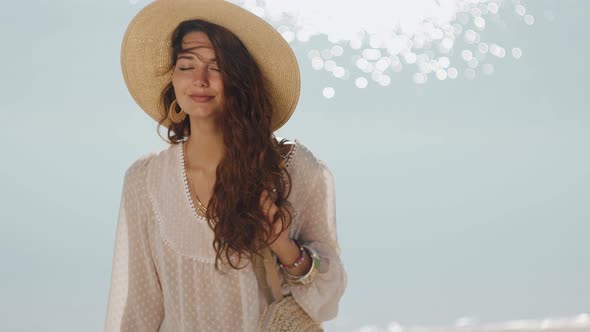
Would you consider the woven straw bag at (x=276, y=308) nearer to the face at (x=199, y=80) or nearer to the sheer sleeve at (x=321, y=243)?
the sheer sleeve at (x=321, y=243)

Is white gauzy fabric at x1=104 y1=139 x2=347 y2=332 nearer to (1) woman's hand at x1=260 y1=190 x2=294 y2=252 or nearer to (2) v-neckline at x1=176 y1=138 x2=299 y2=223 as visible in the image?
(2) v-neckline at x1=176 y1=138 x2=299 y2=223

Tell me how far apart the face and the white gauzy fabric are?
22 centimetres

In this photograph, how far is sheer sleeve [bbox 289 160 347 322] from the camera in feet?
8.85

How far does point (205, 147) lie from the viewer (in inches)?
108

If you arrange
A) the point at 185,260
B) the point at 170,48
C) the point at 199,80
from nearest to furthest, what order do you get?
the point at 199,80, the point at 185,260, the point at 170,48

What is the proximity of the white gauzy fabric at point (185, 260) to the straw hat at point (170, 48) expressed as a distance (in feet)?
0.50

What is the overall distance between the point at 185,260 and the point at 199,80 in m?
0.50

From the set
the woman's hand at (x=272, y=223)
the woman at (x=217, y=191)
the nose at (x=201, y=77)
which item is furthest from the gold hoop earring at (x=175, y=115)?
the woman's hand at (x=272, y=223)

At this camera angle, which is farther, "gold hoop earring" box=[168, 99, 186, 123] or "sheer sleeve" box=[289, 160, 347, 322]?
"gold hoop earring" box=[168, 99, 186, 123]

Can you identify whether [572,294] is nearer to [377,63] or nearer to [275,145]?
[377,63]

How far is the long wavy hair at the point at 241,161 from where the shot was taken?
264cm

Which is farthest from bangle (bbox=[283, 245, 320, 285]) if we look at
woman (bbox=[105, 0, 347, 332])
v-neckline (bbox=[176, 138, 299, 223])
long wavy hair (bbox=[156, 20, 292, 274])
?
v-neckline (bbox=[176, 138, 299, 223])

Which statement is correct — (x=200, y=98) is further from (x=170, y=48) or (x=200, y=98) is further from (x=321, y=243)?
(x=321, y=243)

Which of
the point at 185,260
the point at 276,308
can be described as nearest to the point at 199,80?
the point at 185,260
